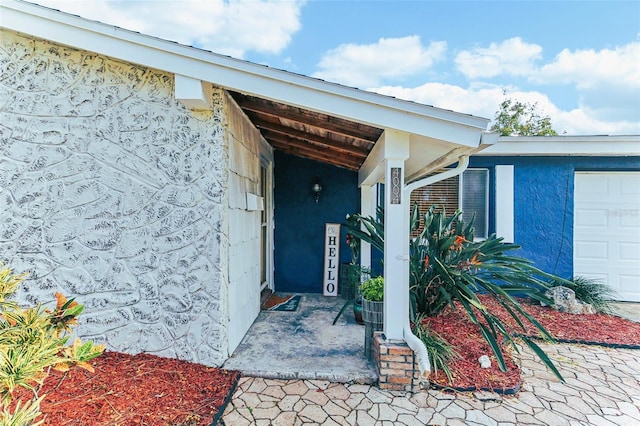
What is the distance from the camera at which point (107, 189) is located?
119 inches

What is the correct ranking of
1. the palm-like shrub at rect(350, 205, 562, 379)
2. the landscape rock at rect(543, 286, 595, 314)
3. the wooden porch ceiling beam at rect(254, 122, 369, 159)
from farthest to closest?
the landscape rock at rect(543, 286, 595, 314) → the wooden porch ceiling beam at rect(254, 122, 369, 159) → the palm-like shrub at rect(350, 205, 562, 379)

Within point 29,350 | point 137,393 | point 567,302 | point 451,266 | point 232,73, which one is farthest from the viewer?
point 567,302

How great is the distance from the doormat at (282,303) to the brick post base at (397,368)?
2243 mm

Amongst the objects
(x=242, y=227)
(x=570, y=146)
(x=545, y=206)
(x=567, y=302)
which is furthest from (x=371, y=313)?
(x=570, y=146)

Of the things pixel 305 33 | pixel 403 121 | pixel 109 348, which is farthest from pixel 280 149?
pixel 305 33

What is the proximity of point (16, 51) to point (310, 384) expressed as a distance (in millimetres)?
4291

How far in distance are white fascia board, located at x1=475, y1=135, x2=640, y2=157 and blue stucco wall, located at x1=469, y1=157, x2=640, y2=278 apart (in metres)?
0.19

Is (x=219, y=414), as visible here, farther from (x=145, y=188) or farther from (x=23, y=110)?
(x=23, y=110)

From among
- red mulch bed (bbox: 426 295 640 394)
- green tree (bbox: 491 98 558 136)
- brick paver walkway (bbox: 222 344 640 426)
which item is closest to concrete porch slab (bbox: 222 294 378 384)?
brick paver walkway (bbox: 222 344 640 426)

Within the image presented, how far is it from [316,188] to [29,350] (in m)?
4.50

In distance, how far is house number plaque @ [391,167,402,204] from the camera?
286cm

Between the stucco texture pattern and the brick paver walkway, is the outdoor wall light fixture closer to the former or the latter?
the stucco texture pattern

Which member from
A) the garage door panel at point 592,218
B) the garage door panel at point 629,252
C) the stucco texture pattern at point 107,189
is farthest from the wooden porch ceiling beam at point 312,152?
the garage door panel at point 629,252

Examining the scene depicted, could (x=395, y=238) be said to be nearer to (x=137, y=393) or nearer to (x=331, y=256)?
(x=137, y=393)
